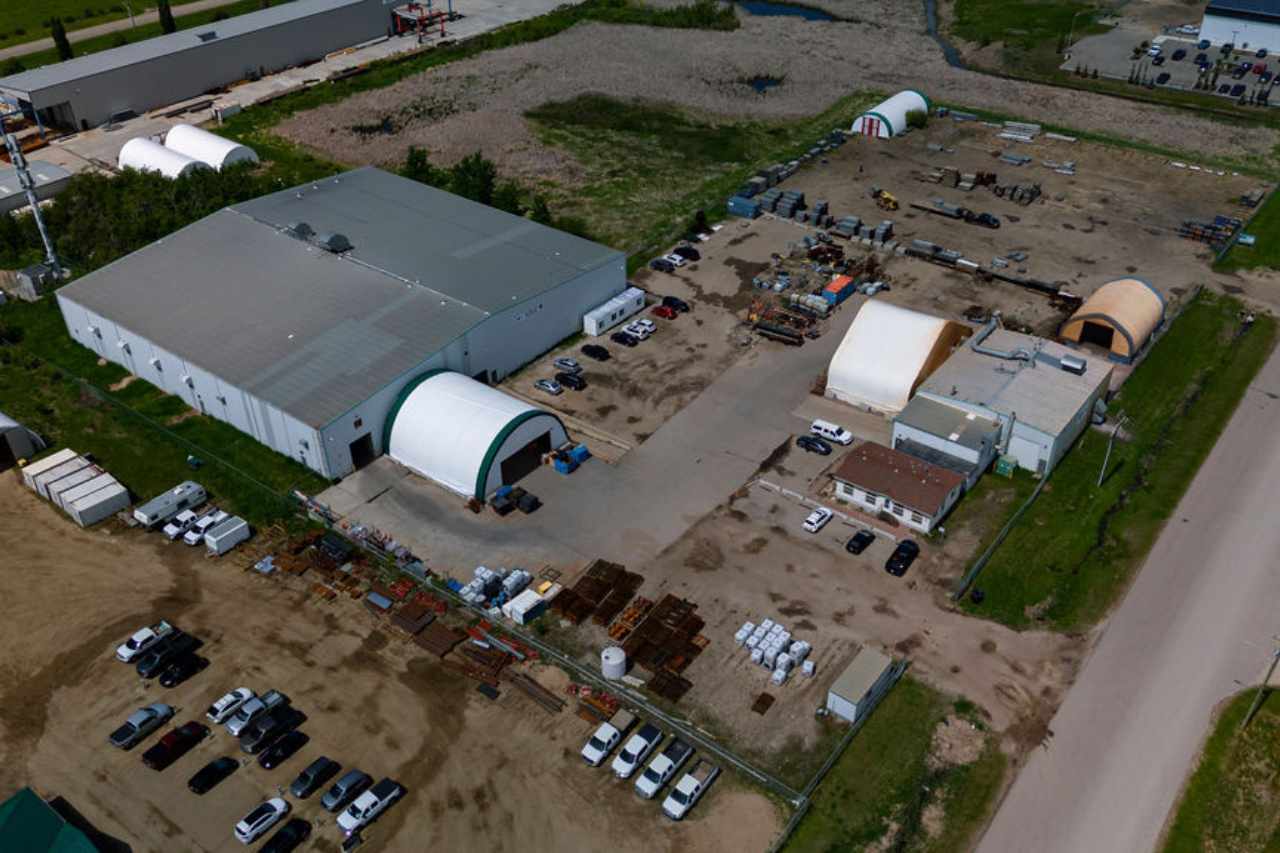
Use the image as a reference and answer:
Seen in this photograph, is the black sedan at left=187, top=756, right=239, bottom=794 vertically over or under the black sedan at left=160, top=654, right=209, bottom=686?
under

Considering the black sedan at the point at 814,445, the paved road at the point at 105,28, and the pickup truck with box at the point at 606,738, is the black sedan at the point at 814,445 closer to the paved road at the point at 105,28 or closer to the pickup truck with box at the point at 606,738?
the pickup truck with box at the point at 606,738

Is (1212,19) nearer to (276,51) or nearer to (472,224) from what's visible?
(472,224)

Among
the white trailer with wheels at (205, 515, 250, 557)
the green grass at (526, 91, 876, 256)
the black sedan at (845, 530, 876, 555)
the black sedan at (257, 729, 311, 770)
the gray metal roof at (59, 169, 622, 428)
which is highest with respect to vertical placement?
the gray metal roof at (59, 169, 622, 428)

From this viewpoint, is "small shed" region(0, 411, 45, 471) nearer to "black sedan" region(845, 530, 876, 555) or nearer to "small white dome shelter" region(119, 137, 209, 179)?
"small white dome shelter" region(119, 137, 209, 179)

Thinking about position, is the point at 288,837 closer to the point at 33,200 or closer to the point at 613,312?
the point at 613,312

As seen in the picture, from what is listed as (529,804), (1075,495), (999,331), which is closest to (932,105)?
(999,331)

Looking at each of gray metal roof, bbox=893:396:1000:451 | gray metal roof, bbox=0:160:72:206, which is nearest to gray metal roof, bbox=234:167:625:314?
gray metal roof, bbox=893:396:1000:451
